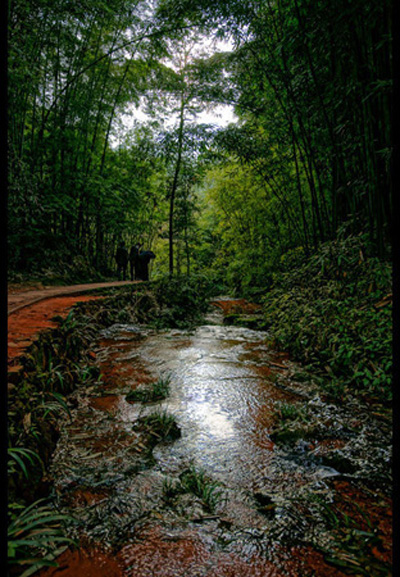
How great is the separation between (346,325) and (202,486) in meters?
2.20

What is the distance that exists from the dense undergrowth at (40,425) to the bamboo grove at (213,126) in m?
3.20

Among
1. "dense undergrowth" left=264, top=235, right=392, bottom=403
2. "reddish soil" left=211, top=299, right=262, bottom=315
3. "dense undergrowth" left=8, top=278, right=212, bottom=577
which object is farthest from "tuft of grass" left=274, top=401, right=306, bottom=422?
"reddish soil" left=211, top=299, right=262, bottom=315

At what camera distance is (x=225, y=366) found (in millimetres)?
3379

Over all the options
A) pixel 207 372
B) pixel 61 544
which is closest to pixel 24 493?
pixel 61 544

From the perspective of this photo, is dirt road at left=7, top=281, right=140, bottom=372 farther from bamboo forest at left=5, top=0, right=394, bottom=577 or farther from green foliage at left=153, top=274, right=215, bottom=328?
green foliage at left=153, top=274, right=215, bottom=328

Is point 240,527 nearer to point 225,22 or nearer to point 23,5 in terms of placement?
point 225,22

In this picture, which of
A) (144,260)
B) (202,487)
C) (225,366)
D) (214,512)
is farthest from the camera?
(144,260)

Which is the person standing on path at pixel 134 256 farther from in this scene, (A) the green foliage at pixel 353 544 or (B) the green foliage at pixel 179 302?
(A) the green foliage at pixel 353 544

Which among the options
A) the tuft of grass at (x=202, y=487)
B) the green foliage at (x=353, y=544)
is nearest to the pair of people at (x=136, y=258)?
the tuft of grass at (x=202, y=487)

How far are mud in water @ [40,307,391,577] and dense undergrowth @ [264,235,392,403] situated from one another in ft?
1.40

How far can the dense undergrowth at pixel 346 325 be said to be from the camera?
8.21 feet

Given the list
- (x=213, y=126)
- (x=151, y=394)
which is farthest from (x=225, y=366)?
(x=213, y=126)

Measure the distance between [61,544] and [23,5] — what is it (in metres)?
6.67

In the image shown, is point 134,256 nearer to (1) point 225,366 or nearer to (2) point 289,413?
(1) point 225,366
